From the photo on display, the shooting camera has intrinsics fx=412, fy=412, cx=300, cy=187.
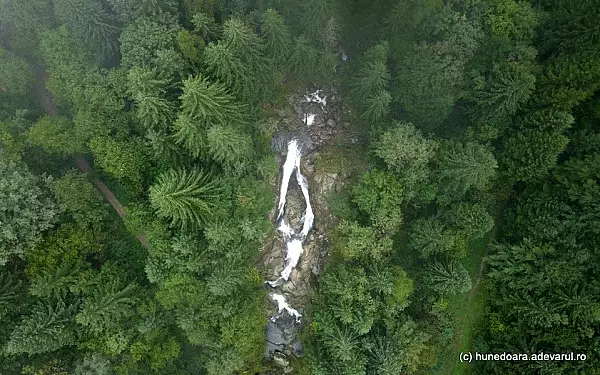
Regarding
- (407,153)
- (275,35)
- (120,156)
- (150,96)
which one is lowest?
(120,156)

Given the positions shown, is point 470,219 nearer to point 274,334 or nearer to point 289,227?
point 289,227

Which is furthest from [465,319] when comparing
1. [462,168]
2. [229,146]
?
[229,146]

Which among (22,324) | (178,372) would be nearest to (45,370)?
(22,324)

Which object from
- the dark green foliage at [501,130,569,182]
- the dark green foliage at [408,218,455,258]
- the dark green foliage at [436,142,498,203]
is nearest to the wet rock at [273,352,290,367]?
the dark green foliage at [408,218,455,258]

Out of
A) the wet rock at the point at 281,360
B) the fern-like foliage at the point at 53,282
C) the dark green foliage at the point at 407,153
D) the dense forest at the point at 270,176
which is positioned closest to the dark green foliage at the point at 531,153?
the dense forest at the point at 270,176

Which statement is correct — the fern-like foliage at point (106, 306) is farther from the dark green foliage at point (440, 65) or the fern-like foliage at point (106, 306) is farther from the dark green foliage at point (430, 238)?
the dark green foliage at point (440, 65)

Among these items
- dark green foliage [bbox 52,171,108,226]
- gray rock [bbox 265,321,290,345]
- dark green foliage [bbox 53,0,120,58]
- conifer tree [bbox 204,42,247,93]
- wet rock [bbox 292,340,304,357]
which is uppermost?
dark green foliage [bbox 53,0,120,58]

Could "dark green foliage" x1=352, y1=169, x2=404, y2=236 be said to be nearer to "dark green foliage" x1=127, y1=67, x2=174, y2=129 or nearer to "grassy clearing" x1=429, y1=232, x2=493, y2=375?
"grassy clearing" x1=429, y1=232, x2=493, y2=375
